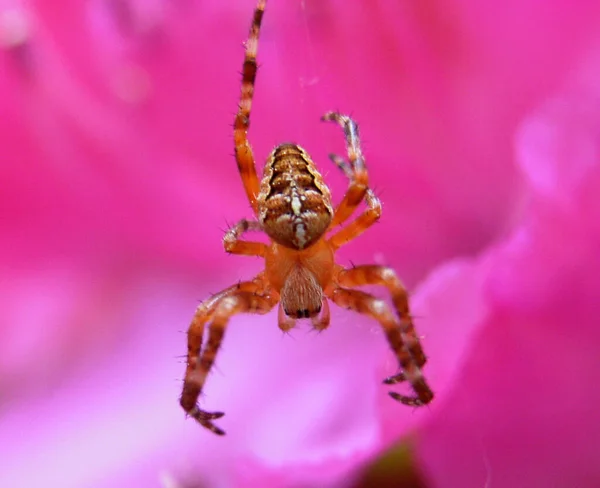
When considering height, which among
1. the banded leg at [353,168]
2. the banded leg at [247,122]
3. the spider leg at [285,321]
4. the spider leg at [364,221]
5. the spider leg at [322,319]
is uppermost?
the banded leg at [247,122]

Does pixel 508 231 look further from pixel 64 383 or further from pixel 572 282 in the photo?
pixel 64 383

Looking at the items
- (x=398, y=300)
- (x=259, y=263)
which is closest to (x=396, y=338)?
(x=398, y=300)

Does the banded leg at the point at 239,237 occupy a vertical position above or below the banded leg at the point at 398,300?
above

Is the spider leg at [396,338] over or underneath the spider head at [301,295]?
underneath

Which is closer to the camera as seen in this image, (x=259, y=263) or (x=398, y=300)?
(x=398, y=300)

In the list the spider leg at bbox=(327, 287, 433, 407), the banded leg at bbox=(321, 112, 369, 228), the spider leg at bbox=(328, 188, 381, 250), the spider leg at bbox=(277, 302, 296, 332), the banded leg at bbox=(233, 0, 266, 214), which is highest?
the banded leg at bbox=(233, 0, 266, 214)

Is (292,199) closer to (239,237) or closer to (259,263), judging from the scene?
(239,237)

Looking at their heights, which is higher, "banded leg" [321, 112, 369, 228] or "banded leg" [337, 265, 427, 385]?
"banded leg" [321, 112, 369, 228]
